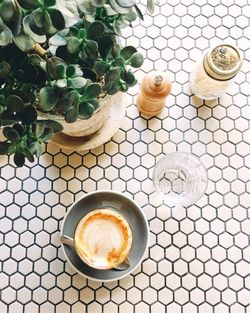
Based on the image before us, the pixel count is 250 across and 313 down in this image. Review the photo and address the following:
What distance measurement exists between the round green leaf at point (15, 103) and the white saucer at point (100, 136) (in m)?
0.37

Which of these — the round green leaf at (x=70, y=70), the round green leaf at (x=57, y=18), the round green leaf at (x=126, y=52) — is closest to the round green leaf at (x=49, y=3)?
the round green leaf at (x=57, y=18)

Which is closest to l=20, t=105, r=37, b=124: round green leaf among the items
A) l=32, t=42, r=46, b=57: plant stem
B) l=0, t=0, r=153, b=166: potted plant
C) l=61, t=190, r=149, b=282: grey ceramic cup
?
l=0, t=0, r=153, b=166: potted plant

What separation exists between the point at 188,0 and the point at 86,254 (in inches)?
20.8

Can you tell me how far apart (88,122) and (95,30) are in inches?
9.3

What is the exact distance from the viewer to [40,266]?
109 cm

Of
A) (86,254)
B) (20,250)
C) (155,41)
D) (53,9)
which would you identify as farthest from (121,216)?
(53,9)

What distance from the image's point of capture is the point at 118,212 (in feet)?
3.54

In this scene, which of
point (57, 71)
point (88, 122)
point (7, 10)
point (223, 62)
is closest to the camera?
point (7, 10)

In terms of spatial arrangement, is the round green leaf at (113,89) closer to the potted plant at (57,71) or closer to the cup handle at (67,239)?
the potted plant at (57,71)

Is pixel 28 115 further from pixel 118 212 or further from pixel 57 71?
pixel 118 212

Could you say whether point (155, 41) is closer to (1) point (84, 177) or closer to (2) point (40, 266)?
(1) point (84, 177)

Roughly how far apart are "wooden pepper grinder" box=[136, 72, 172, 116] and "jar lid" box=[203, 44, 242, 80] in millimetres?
78

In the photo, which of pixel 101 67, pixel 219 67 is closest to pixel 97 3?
pixel 101 67

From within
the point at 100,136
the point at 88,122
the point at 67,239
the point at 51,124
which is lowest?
the point at 67,239
